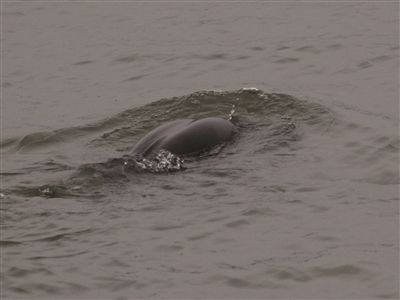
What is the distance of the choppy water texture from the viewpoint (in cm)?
735

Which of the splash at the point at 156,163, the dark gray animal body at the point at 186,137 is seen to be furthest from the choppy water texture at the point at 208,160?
the dark gray animal body at the point at 186,137

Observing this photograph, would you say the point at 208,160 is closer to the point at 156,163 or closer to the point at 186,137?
the point at 186,137

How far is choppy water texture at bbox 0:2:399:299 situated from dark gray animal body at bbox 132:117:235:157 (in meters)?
0.13

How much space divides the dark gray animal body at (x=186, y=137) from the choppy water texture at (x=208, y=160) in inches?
5.1

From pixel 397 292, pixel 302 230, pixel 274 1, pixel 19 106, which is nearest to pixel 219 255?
pixel 302 230

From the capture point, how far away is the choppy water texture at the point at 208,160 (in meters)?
7.35

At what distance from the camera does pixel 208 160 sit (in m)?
9.70

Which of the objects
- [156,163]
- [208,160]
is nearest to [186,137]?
[208,160]

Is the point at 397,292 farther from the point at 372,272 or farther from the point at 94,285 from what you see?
the point at 94,285

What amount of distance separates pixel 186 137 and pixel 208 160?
13.0 inches

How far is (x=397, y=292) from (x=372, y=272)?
351 millimetres

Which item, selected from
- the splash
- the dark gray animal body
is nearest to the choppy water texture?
the splash

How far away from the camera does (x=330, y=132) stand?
1062 centimetres

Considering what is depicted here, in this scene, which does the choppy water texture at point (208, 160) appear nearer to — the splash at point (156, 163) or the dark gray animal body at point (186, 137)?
the splash at point (156, 163)
